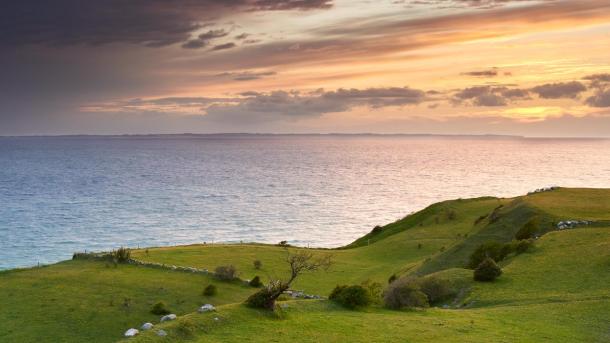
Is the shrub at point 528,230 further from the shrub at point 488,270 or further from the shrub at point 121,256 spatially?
the shrub at point 121,256

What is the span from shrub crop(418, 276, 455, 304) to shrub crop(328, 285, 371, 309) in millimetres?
9054

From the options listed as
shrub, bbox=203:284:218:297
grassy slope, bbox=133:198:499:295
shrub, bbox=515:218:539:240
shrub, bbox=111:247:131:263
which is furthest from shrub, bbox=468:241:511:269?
shrub, bbox=111:247:131:263

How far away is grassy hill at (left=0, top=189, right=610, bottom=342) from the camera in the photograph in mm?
29109

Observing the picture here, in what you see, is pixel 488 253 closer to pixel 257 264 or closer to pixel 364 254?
pixel 257 264

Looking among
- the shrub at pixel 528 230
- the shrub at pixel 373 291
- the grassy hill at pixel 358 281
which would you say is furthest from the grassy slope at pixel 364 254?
the shrub at pixel 373 291

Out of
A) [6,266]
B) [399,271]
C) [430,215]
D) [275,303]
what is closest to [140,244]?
[6,266]

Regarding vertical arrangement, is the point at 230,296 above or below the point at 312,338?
below

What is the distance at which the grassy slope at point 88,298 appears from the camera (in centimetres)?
4009

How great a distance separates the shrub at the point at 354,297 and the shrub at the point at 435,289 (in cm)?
905

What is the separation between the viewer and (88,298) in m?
46.2

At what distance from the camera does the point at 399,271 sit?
62750 millimetres

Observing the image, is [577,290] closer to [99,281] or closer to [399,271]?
[399,271]

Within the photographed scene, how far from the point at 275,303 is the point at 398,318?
748 centimetres

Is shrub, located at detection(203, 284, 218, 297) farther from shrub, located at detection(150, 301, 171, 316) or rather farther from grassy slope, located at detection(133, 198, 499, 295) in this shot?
grassy slope, located at detection(133, 198, 499, 295)
